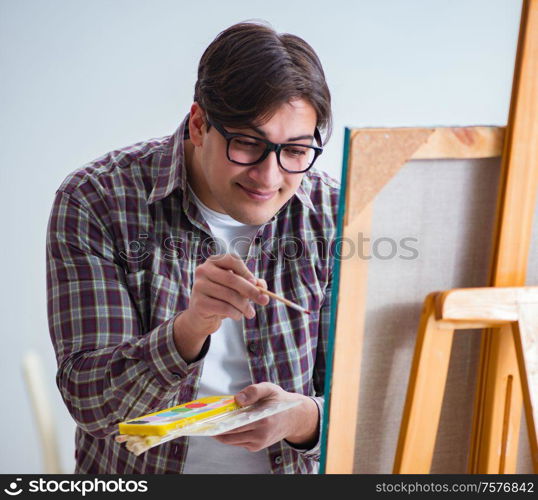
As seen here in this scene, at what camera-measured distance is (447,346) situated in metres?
0.91

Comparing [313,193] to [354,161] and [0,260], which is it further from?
[0,260]

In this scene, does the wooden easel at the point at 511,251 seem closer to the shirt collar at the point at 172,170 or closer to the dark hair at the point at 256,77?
the dark hair at the point at 256,77

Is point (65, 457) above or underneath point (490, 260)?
underneath

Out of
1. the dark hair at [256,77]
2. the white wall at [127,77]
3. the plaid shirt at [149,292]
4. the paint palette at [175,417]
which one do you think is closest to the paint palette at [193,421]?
the paint palette at [175,417]

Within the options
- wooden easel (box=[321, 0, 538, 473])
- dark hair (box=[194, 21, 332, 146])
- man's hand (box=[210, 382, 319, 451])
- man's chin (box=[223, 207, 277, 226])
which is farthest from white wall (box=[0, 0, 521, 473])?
wooden easel (box=[321, 0, 538, 473])

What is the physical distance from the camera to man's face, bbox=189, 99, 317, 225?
1219mm

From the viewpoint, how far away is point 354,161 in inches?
33.3

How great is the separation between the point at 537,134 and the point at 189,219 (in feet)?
2.28

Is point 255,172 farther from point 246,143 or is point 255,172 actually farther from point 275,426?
point 275,426

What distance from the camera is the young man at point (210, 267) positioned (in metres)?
1.19

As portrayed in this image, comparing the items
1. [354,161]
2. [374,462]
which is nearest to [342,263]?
[354,161]

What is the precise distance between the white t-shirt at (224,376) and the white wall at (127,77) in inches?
51.2

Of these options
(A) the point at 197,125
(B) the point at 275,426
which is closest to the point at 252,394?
(B) the point at 275,426

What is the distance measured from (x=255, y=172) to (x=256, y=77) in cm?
16
